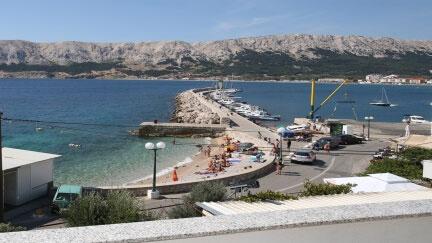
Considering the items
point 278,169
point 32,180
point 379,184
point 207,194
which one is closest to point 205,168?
point 278,169

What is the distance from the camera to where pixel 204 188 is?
12.1m

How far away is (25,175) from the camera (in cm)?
1608

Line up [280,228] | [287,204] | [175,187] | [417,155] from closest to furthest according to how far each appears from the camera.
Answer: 1. [280,228]
2. [287,204]
3. [175,187]
4. [417,155]

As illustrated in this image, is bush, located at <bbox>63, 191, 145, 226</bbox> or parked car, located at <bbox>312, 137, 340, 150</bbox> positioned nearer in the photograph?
bush, located at <bbox>63, 191, 145, 226</bbox>

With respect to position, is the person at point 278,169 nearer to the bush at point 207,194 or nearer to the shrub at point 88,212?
the bush at point 207,194

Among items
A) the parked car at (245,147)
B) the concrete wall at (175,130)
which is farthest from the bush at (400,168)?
the concrete wall at (175,130)

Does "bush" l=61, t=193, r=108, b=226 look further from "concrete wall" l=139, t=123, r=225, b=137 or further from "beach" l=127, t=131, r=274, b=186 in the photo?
"concrete wall" l=139, t=123, r=225, b=137

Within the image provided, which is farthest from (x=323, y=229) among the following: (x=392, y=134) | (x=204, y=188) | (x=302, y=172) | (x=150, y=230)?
(x=392, y=134)

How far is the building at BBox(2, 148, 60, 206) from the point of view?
1574cm

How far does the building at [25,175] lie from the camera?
51.6 ft

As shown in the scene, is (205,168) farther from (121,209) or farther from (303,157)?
(121,209)

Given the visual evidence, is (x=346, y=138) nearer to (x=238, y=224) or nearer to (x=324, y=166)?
(x=324, y=166)

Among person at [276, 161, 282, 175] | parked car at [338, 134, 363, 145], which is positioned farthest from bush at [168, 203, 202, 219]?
parked car at [338, 134, 363, 145]

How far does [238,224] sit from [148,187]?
1421cm
